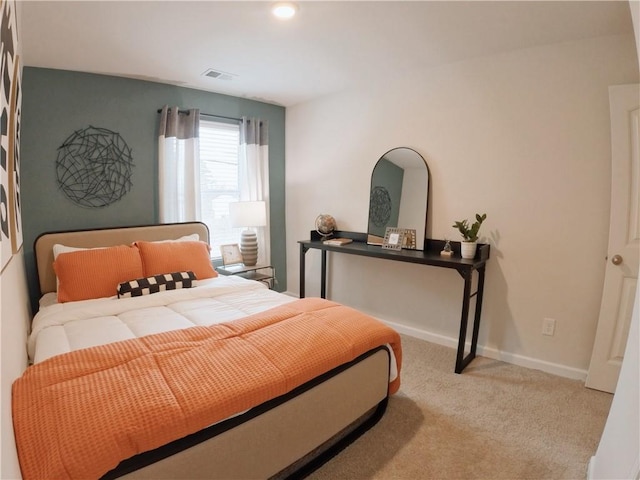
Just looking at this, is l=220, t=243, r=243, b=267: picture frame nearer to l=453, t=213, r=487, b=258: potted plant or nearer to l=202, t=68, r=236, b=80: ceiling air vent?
l=202, t=68, r=236, b=80: ceiling air vent

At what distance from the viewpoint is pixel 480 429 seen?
6.45 feet

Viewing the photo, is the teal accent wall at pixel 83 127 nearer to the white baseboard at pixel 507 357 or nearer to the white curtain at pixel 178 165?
the white curtain at pixel 178 165

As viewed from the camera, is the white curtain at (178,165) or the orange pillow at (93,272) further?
the white curtain at (178,165)

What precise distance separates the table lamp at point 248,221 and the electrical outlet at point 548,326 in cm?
265

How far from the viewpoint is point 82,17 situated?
6.44ft

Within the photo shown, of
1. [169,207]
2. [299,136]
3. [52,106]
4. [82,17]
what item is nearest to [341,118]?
[299,136]

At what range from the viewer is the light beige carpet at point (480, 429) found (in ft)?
5.53

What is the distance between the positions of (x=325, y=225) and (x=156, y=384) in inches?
98.7

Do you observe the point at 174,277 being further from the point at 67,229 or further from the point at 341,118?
the point at 341,118

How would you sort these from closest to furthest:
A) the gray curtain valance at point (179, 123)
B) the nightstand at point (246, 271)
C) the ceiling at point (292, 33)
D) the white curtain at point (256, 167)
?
the ceiling at point (292, 33) < the gray curtain valance at point (179, 123) < the nightstand at point (246, 271) < the white curtain at point (256, 167)

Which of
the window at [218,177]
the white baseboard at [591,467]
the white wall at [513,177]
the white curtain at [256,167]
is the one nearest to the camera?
the white baseboard at [591,467]

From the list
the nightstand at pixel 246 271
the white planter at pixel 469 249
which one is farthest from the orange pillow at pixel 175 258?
the white planter at pixel 469 249

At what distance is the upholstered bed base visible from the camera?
3.89 feet

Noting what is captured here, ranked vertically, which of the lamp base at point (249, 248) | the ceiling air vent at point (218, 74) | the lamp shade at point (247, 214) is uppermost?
the ceiling air vent at point (218, 74)
